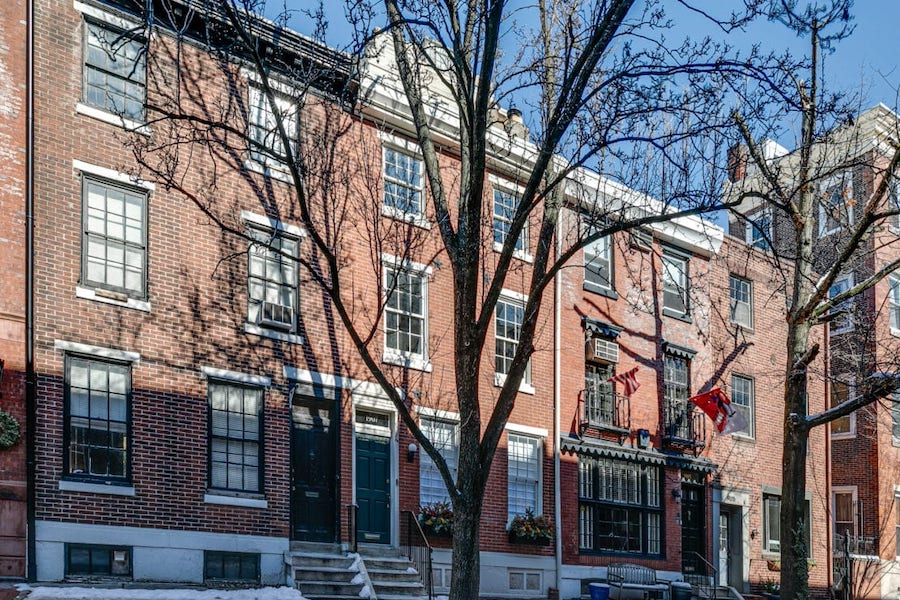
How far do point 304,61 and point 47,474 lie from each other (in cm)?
885

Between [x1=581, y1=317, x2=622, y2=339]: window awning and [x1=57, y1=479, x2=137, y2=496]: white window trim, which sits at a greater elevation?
[x1=581, y1=317, x2=622, y2=339]: window awning

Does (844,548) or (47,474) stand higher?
(47,474)

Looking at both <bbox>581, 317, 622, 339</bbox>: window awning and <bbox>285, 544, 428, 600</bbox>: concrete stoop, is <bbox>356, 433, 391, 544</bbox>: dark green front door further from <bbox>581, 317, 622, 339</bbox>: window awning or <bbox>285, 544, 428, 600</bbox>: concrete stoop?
<bbox>581, 317, 622, 339</bbox>: window awning

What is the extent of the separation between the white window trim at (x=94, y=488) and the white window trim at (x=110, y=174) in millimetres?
4570

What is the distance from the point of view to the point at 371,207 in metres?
19.6

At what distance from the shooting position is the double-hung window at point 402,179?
66.0 feet

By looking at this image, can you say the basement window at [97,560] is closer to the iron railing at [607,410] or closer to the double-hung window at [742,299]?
the iron railing at [607,410]

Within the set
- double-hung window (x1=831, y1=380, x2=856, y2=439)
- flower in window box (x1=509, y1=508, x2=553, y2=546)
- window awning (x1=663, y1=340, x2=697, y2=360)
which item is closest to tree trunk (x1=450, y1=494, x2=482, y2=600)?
flower in window box (x1=509, y1=508, x2=553, y2=546)

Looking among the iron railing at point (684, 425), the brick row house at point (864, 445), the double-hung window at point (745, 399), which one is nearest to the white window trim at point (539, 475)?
the iron railing at point (684, 425)

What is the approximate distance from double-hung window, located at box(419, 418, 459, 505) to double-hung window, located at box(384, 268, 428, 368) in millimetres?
1281

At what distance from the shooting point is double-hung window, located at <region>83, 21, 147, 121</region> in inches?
644

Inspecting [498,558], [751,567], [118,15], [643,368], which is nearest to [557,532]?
[498,558]

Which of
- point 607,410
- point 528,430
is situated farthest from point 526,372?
point 607,410

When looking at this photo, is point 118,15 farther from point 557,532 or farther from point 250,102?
point 557,532
